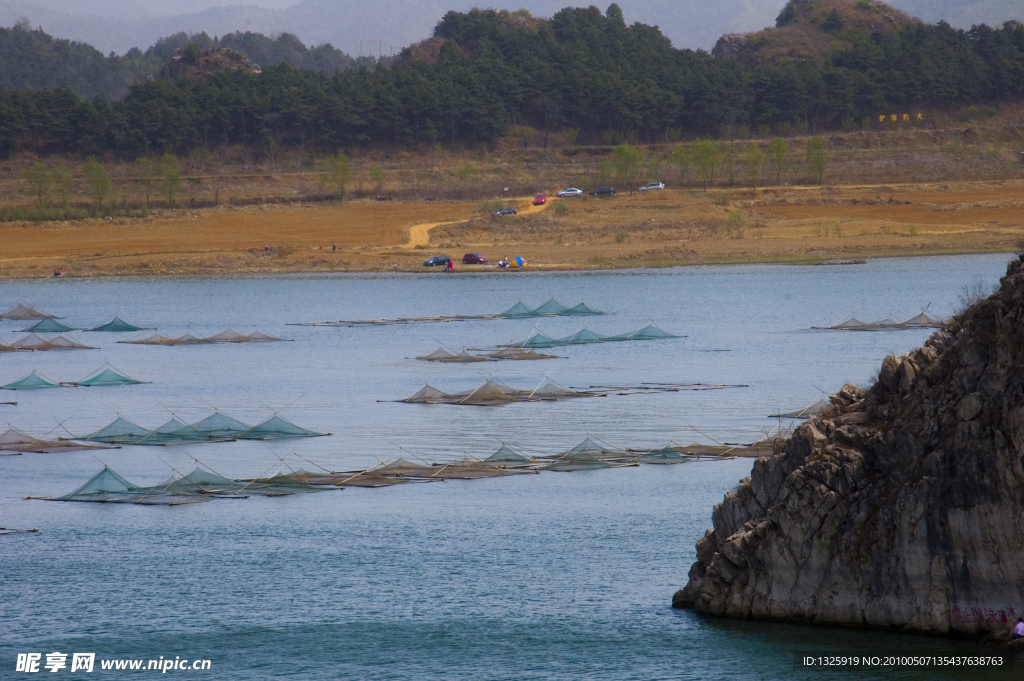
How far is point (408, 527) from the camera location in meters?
32.2

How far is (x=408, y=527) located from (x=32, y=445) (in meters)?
16.8

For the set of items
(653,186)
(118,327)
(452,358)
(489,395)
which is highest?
(653,186)

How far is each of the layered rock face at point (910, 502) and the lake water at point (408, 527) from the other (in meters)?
0.59

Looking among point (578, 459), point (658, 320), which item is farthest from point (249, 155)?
point (578, 459)

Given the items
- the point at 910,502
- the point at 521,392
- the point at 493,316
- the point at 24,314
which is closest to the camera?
the point at 910,502

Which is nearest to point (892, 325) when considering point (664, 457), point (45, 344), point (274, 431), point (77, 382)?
point (664, 457)

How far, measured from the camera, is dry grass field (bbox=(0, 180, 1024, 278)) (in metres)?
103

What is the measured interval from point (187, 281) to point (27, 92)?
76216mm

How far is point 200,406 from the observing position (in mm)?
53562

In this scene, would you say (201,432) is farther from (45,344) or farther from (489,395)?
(45,344)

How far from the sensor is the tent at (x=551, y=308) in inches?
3061

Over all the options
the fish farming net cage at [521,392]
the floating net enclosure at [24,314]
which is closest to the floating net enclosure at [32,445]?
the fish farming net cage at [521,392]

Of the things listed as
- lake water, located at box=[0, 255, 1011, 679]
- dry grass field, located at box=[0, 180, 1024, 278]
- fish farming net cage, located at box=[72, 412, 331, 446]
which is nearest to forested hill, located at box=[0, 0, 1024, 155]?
dry grass field, located at box=[0, 180, 1024, 278]

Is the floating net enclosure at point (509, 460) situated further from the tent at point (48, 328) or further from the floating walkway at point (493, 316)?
the tent at point (48, 328)
